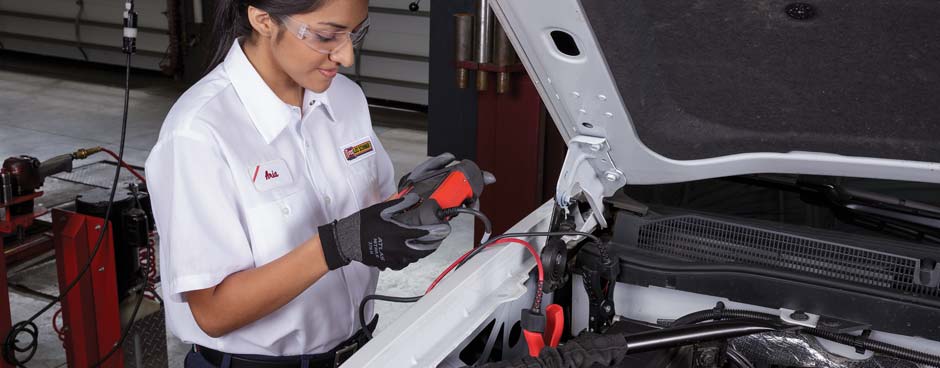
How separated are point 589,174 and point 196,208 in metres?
0.67

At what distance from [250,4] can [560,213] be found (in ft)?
2.13

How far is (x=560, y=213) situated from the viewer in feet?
5.01

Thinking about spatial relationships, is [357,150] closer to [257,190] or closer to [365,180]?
[365,180]

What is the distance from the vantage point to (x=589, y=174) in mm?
1493

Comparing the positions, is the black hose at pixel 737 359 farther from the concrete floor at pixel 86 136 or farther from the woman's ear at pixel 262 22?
the concrete floor at pixel 86 136

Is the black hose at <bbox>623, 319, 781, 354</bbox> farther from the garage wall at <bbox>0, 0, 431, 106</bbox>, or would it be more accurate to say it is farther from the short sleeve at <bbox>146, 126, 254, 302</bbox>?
the garage wall at <bbox>0, 0, 431, 106</bbox>

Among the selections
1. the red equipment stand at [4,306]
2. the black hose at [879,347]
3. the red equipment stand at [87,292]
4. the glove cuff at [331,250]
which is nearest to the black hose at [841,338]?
the black hose at [879,347]

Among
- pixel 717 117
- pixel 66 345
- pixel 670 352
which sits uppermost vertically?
pixel 717 117

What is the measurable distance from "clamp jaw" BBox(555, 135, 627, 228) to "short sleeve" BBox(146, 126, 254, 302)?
1.83 feet

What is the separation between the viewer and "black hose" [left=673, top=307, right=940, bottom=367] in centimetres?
131

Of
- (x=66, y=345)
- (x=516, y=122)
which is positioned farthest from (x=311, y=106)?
(x=516, y=122)

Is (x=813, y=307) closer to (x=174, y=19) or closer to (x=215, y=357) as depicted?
(x=215, y=357)

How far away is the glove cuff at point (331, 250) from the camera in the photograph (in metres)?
1.29

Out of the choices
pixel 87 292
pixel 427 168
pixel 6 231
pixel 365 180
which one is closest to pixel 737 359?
pixel 427 168
